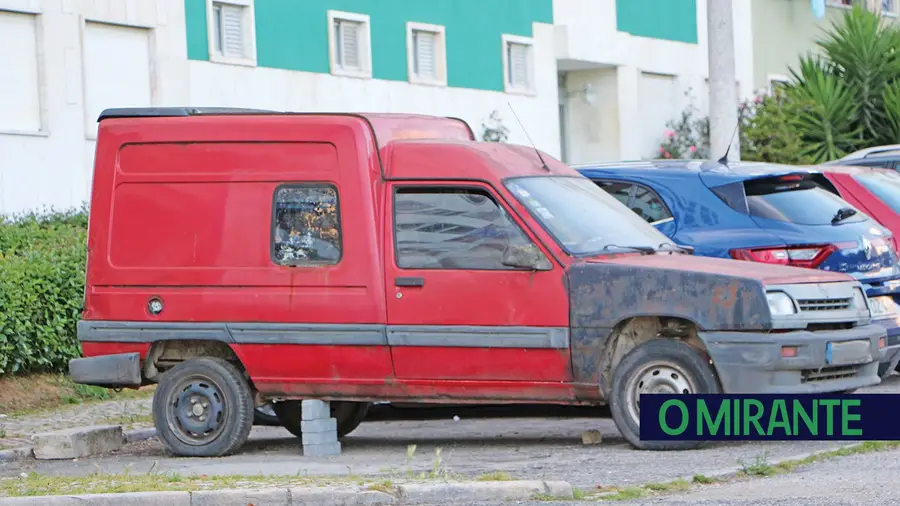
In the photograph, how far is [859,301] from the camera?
1148 centimetres

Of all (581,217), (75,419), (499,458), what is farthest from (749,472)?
(75,419)

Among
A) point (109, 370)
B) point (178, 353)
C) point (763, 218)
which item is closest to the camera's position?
point (109, 370)

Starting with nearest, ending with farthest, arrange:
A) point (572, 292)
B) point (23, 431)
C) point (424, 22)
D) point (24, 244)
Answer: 1. point (572, 292)
2. point (23, 431)
3. point (24, 244)
4. point (424, 22)

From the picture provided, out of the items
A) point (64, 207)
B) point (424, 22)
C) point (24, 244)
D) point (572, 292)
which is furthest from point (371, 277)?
point (424, 22)

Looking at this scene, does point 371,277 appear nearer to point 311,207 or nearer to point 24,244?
point 311,207

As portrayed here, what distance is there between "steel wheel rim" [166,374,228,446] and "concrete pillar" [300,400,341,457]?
1.75ft

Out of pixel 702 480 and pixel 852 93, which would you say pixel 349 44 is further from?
pixel 702 480

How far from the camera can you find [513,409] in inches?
563

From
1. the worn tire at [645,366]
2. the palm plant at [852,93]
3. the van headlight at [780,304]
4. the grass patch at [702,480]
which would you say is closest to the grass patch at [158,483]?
the grass patch at [702,480]

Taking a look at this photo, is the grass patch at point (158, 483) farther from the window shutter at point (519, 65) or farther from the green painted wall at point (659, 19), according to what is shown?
the green painted wall at point (659, 19)

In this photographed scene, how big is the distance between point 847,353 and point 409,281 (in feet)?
8.89

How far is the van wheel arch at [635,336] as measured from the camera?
1118cm

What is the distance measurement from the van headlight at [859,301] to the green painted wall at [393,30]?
1276cm

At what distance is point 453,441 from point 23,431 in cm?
329
